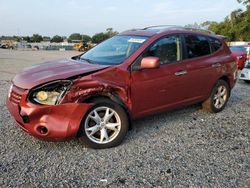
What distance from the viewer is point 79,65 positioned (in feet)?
14.9

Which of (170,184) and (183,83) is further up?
(183,83)

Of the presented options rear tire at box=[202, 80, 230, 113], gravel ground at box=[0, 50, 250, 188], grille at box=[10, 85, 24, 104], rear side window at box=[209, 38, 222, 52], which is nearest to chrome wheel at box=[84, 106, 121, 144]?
gravel ground at box=[0, 50, 250, 188]

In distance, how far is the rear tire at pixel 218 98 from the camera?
20.4 feet

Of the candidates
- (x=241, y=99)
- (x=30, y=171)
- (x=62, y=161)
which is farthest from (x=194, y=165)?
(x=241, y=99)

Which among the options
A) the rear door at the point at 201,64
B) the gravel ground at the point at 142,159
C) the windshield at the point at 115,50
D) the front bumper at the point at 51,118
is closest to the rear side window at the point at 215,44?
the rear door at the point at 201,64

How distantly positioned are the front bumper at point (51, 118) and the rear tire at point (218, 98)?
3.13 m

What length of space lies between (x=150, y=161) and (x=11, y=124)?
105 inches

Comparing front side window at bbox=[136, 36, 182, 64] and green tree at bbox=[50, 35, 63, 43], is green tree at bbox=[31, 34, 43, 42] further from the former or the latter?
front side window at bbox=[136, 36, 182, 64]

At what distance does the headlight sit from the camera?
393 cm

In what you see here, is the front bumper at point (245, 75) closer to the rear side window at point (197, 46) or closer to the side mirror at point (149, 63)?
the rear side window at point (197, 46)

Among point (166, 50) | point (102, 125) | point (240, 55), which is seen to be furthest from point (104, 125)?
point (240, 55)

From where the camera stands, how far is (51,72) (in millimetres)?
4215

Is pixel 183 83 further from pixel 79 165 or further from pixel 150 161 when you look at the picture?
pixel 79 165

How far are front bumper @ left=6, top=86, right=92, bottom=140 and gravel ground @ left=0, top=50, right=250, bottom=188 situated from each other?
0.33 meters
